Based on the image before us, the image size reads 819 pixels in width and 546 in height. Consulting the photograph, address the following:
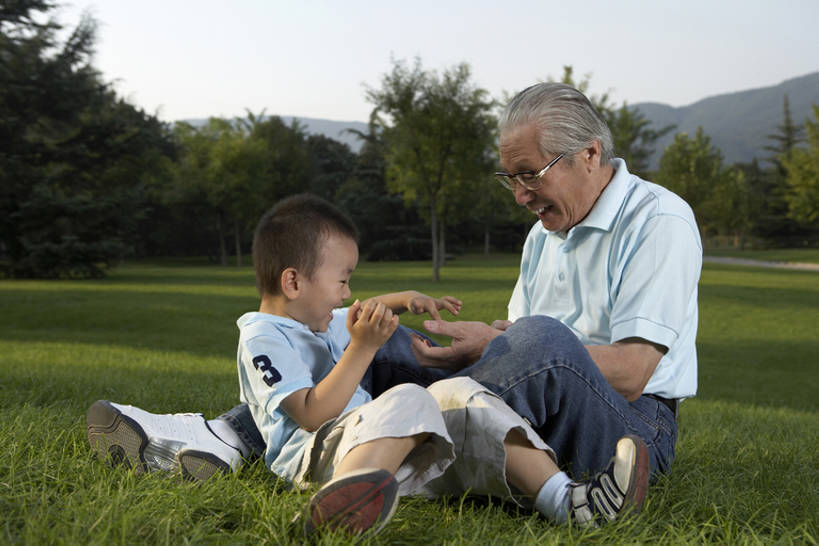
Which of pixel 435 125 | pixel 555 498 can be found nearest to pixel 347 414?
pixel 555 498

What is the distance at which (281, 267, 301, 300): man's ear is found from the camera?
2.68m

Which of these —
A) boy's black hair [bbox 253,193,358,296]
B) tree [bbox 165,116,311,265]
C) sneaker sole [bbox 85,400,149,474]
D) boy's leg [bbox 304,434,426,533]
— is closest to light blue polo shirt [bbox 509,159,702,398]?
boy's black hair [bbox 253,193,358,296]

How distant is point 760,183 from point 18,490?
247ft

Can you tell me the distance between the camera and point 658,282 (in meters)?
2.48

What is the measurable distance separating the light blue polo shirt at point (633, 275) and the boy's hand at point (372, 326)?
88 centimetres

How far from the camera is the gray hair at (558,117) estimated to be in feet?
9.22

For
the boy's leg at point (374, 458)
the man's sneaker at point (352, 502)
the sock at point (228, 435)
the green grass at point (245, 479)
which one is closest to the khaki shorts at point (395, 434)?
the boy's leg at point (374, 458)

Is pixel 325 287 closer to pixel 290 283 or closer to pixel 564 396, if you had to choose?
pixel 290 283

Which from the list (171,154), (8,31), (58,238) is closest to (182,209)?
(171,154)

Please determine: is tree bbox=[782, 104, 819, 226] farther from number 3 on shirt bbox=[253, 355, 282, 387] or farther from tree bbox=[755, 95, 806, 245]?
number 3 on shirt bbox=[253, 355, 282, 387]

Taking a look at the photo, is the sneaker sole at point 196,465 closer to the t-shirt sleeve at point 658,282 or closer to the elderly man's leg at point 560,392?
the elderly man's leg at point 560,392

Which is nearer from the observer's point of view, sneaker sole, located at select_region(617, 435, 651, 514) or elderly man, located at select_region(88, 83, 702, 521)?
sneaker sole, located at select_region(617, 435, 651, 514)

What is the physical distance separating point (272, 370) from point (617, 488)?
1230 mm

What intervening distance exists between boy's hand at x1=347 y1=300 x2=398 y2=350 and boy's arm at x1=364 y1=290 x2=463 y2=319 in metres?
0.64
